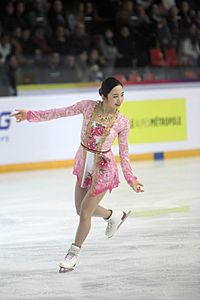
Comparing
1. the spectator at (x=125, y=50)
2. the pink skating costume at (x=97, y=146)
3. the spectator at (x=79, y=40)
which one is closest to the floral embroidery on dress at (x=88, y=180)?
the pink skating costume at (x=97, y=146)

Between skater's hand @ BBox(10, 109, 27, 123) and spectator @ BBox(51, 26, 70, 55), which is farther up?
skater's hand @ BBox(10, 109, 27, 123)

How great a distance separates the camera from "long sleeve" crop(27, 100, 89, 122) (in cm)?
558

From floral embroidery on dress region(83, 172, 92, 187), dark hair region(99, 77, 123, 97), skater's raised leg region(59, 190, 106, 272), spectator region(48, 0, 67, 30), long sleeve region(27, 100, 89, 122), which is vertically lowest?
spectator region(48, 0, 67, 30)

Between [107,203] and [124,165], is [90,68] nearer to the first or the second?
[107,203]

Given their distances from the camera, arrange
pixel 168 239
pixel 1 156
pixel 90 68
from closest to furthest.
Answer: pixel 168 239 → pixel 1 156 → pixel 90 68

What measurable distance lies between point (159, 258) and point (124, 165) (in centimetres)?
76

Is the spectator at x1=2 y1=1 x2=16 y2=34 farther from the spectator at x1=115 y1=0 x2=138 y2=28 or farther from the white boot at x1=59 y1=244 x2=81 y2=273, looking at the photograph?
the white boot at x1=59 y1=244 x2=81 y2=273

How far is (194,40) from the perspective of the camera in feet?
48.2

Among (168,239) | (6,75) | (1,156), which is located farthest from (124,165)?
(6,75)

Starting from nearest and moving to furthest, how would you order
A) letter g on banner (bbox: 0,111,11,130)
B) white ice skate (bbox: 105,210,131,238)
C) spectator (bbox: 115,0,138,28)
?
white ice skate (bbox: 105,210,131,238) < letter g on banner (bbox: 0,111,11,130) < spectator (bbox: 115,0,138,28)

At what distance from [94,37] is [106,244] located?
8088 millimetres

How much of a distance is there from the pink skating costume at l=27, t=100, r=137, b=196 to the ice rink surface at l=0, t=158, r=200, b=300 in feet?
2.01

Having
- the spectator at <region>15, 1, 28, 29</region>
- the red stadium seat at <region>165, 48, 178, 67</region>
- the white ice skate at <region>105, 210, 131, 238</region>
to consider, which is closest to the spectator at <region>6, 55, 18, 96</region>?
the spectator at <region>15, 1, 28, 29</region>

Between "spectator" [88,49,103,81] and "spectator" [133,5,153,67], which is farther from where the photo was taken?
"spectator" [133,5,153,67]
